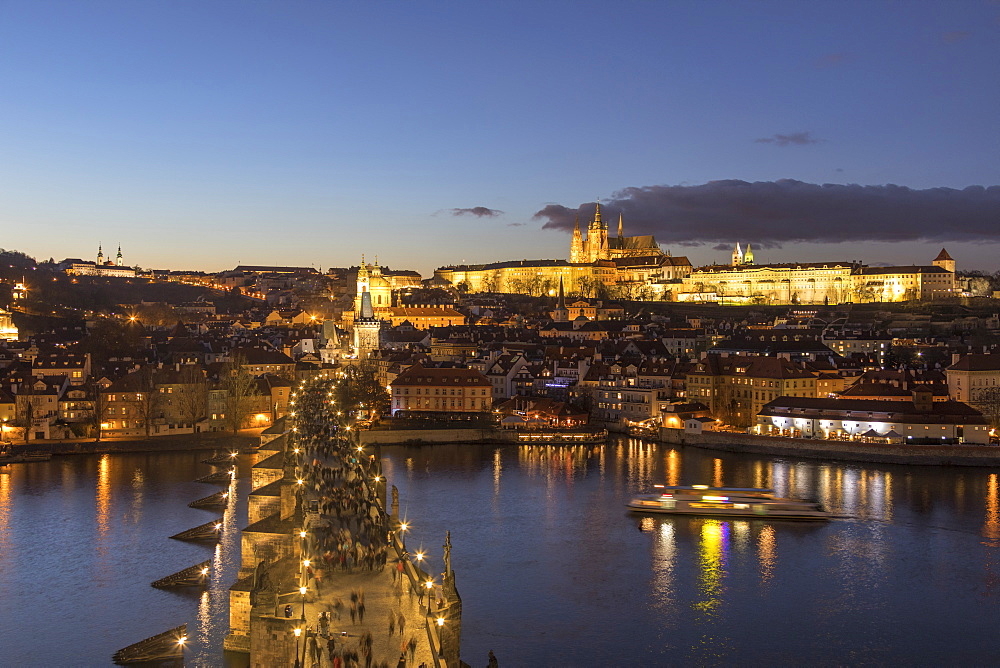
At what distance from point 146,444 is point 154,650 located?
12.5 metres

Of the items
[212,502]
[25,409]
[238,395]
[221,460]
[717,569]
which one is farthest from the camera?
[238,395]

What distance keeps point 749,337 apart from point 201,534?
2703 centimetres

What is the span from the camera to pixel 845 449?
20.3 metres

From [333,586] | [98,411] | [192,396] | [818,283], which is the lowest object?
[333,586]

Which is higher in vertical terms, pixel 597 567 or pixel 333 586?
pixel 333 586

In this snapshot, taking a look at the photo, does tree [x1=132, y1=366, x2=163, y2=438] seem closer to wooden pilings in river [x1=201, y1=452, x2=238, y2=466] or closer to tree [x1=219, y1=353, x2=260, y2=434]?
tree [x1=219, y1=353, x2=260, y2=434]

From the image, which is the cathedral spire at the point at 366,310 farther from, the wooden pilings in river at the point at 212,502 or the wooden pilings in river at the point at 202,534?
the wooden pilings in river at the point at 202,534

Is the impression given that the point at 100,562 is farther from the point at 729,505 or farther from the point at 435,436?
the point at 435,436

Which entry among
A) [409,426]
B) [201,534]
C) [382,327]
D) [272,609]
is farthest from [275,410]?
[382,327]

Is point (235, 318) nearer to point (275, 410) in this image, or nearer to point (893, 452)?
point (275, 410)

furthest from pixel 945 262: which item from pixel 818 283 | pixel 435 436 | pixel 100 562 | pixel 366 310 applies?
pixel 100 562

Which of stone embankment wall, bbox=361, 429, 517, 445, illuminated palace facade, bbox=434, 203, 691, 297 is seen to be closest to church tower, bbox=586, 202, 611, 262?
illuminated palace facade, bbox=434, 203, 691, 297

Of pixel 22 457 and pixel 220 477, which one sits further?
pixel 22 457

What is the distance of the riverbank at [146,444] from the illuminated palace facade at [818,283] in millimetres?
42153
